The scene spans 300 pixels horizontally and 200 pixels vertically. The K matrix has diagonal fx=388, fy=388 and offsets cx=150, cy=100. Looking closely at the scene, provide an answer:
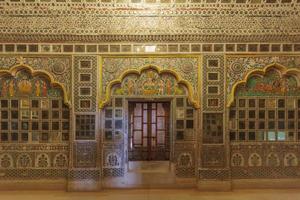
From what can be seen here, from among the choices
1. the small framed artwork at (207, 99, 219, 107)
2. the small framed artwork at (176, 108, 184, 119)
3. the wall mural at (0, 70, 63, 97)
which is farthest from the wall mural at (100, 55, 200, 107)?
the wall mural at (0, 70, 63, 97)

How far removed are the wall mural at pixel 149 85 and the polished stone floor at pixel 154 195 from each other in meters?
2.42

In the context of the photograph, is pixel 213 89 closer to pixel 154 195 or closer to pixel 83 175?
pixel 154 195

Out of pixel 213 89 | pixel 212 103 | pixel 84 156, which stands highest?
pixel 213 89

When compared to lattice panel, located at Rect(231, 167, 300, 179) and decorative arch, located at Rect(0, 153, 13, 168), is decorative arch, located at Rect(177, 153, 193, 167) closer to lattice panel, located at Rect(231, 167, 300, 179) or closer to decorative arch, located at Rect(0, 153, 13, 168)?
lattice panel, located at Rect(231, 167, 300, 179)

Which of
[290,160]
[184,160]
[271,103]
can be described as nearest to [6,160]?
[184,160]

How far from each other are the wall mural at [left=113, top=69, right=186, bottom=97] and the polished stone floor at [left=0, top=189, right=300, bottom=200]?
7.93ft

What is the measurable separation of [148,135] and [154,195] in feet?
13.8

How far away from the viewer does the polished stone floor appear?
28.8ft

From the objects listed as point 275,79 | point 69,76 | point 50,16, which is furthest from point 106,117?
point 275,79

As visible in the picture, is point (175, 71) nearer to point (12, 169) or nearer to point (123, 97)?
point (123, 97)

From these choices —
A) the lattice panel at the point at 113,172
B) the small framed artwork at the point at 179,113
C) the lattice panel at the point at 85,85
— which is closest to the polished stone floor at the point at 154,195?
the lattice panel at the point at 113,172

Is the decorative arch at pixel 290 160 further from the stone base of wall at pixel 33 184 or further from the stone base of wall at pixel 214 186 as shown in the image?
the stone base of wall at pixel 33 184

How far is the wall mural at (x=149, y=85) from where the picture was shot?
31.8 feet

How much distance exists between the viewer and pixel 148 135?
1309cm
